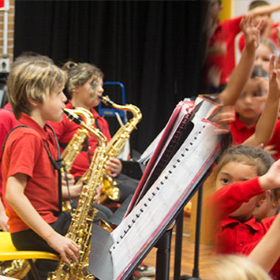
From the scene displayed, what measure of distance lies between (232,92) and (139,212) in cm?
43

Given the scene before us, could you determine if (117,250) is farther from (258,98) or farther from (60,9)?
(60,9)

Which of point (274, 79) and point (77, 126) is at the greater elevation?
point (274, 79)

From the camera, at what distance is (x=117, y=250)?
71 cm

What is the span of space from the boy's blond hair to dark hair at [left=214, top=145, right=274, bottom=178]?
110 cm

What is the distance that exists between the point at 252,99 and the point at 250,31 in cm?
5

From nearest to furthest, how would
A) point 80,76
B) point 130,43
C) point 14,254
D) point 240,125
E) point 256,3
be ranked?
1. point 256,3
2. point 240,125
3. point 14,254
4. point 80,76
5. point 130,43

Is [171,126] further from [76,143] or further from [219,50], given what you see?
[76,143]

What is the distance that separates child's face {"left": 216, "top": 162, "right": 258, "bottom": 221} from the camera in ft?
1.30

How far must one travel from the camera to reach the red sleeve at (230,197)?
0.35 metres

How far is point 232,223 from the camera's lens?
44 cm

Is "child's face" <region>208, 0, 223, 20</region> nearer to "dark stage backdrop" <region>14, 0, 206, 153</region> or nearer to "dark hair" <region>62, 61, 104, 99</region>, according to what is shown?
"dark hair" <region>62, 61, 104, 99</region>

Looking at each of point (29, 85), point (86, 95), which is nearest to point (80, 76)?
point (86, 95)

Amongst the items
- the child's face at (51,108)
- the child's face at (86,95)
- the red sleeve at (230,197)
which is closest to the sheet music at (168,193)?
the red sleeve at (230,197)

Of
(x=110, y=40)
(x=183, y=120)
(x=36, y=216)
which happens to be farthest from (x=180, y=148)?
(x=110, y=40)
